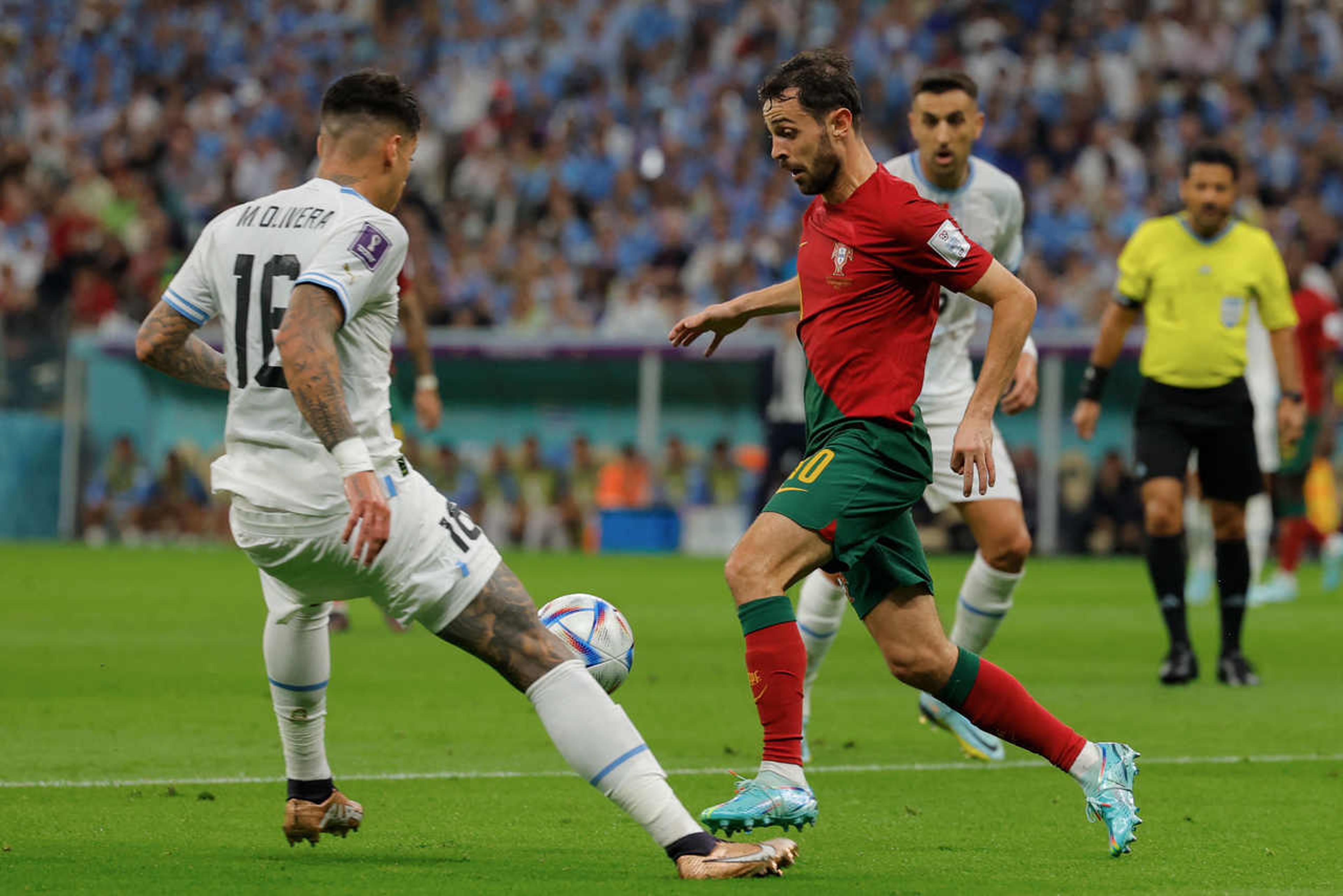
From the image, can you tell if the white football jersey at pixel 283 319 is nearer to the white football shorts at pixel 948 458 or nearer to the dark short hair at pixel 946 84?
the white football shorts at pixel 948 458

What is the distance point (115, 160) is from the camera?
27.4m

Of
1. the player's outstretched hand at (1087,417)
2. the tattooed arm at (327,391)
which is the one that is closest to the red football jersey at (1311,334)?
the player's outstretched hand at (1087,417)

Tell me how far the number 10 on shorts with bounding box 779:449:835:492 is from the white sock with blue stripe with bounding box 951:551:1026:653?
7.72 feet

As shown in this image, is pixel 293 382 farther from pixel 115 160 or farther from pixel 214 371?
pixel 115 160

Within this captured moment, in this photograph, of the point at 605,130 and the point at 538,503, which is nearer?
the point at 538,503

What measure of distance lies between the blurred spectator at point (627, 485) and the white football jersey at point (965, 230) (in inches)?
581

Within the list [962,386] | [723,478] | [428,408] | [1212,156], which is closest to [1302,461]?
[1212,156]

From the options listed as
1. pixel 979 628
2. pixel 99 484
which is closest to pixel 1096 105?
pixel 99 484

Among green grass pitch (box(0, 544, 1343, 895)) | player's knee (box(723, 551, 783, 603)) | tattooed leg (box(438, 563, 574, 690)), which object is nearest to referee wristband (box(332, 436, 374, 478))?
tattooed leg (box(438, 563, 574, 690))

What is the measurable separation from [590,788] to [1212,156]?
5057 millimetres

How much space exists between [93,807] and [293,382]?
83.7 inches

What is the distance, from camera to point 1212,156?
9961mm

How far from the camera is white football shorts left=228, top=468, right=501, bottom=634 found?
4816mm

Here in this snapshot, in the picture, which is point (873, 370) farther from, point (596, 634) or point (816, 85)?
point (596, 634)
